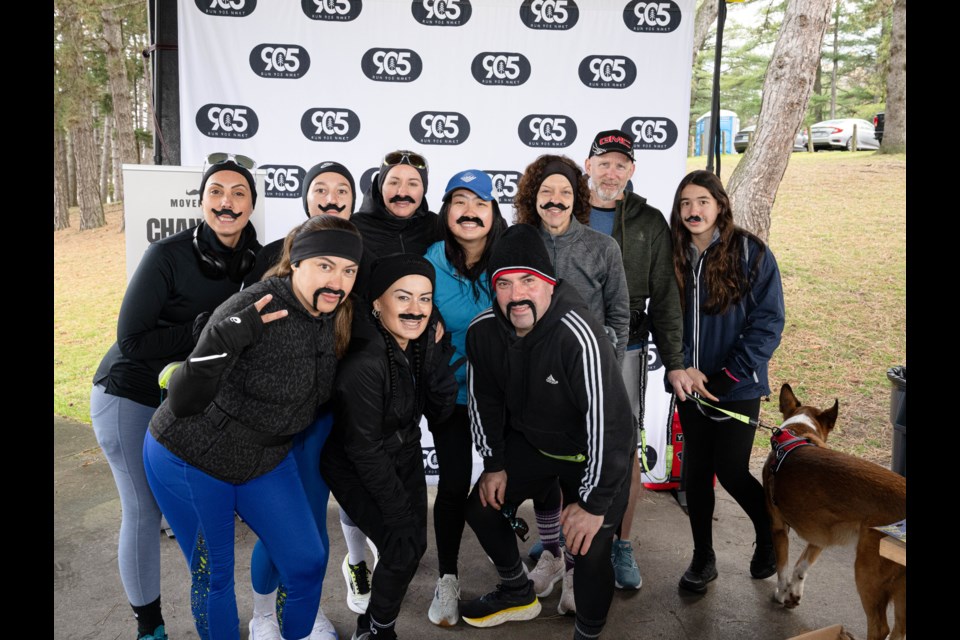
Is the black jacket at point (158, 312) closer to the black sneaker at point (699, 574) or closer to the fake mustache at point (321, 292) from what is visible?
the fake mustache at point (321, 292)

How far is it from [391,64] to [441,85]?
34cm

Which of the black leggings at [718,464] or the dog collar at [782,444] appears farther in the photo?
the black leggings at [718,464]

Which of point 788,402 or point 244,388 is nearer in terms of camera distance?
point 244,388

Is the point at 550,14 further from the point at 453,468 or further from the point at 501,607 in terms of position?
the point at 501,607

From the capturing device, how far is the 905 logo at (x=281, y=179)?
14.6ft

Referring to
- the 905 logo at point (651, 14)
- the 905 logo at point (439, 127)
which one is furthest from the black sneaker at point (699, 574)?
the 905 logo at point (651, 14)

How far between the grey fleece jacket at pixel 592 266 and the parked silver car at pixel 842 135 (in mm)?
18845

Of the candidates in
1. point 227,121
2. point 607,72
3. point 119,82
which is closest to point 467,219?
point 607,72

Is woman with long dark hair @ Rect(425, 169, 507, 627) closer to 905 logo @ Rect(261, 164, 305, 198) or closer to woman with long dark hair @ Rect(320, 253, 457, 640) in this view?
woman with long dark hair @ Rect(320, 253, 457, 640)

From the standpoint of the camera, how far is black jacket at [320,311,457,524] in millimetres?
2582

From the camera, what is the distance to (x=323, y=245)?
2.43 meters

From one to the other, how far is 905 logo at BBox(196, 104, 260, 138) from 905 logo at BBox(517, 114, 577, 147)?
1.69 m

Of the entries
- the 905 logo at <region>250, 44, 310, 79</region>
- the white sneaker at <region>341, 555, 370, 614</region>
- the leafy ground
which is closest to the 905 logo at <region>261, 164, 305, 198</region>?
the 905 logo at <region>250, 44, 310, 79</region>

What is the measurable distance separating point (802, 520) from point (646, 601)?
83 cm
